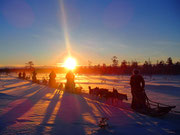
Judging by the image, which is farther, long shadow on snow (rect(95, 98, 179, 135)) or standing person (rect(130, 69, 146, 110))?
standing person (rect(130, 69, 146, 110))

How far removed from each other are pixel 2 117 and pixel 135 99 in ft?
16.7

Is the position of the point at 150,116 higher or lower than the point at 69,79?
lower

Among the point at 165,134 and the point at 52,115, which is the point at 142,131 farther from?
the point at 52,115

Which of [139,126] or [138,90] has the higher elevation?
[138,90]

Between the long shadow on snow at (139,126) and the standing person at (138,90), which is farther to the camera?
the standing person at (138,90)

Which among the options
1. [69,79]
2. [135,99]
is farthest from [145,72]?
[135,99]

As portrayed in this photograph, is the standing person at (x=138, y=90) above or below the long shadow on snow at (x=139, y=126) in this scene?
above

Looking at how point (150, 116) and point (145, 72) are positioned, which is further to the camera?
point (145, 72)

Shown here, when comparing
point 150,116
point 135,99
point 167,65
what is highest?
point 167,65

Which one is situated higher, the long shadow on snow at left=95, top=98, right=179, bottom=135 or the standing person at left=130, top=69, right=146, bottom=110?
the standing person at left=130, top=69, right=146, bottom=110

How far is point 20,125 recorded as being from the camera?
436 cm

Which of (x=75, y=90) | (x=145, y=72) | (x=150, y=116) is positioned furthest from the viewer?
(x=145, y=72)

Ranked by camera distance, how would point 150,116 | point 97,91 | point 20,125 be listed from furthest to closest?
point 97,91, point 150,116, point 20,125

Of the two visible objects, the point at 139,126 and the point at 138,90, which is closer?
the point at 139,126
